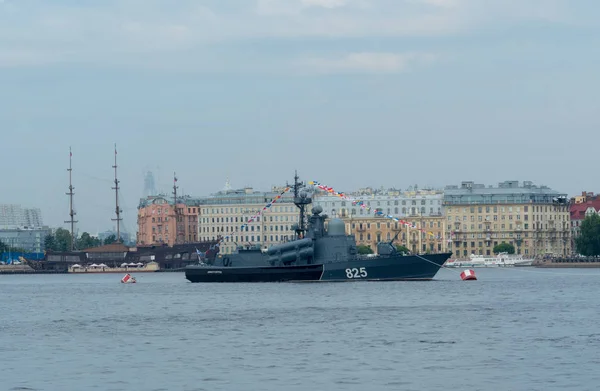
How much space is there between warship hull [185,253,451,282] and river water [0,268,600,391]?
1565 cm

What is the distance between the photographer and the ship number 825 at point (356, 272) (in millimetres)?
88375

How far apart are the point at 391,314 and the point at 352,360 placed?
17.8 m

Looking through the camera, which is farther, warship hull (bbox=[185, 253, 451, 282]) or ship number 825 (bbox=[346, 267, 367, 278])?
ship number 825 (bbox=[346, 267, 367, 278])

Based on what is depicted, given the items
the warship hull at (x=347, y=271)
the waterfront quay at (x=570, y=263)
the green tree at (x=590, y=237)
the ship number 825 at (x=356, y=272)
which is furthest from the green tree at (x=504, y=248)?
the ship number 825 at (x=356, y=272)

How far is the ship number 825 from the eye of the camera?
290ft

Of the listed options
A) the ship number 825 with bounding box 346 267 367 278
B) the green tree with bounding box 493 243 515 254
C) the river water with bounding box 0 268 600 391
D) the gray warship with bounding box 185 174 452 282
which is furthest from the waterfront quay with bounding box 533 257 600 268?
the river water with bounding box 0 268 600 391

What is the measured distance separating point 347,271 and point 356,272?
73 cm

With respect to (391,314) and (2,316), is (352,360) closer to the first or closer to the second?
(391,314)

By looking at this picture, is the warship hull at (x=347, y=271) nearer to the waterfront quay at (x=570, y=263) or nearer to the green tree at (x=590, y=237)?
the waterfront quay at (x=570, y=263)

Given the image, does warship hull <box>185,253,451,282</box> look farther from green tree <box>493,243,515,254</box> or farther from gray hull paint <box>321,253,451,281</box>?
green tree <box>493,243,515,254</box>

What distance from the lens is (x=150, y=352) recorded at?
137ft

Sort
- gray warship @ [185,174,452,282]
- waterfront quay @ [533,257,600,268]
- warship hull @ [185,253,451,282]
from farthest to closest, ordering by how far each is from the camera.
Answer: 1. waterfront quay @ [533,257,600,268]
2. gray warship @ [185,174,452,282]
3. warship hull @ [185,253,451,282]

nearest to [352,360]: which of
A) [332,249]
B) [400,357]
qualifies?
[400,357]

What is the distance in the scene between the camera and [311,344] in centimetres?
4328
